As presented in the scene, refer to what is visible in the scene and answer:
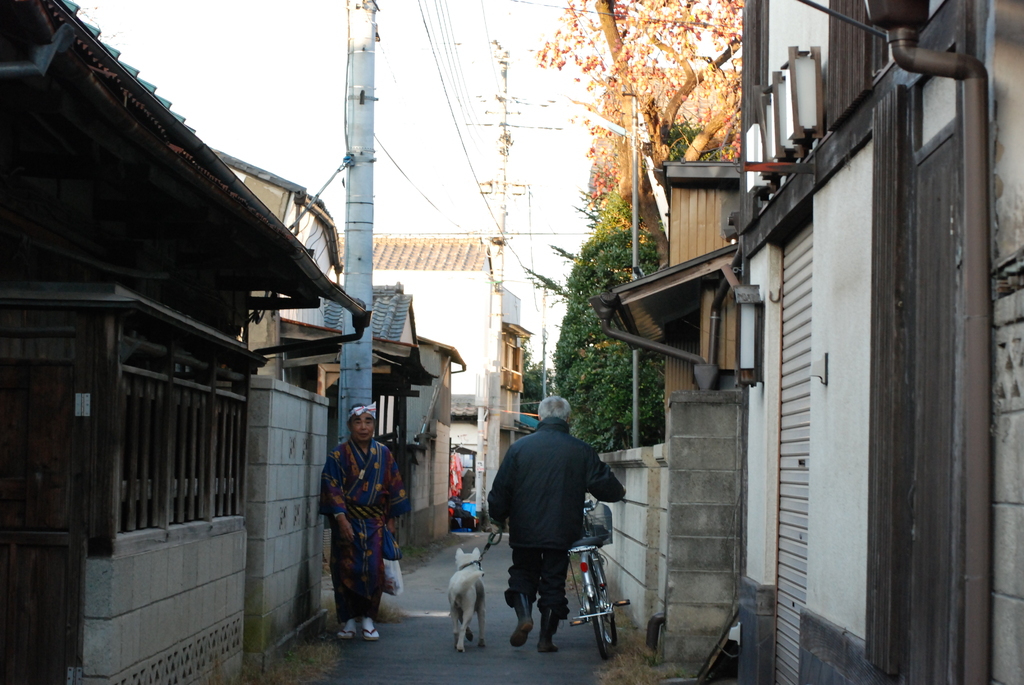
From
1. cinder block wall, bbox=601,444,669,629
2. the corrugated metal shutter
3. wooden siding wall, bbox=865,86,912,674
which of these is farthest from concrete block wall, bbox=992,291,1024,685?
cinder block wall, bbox=601,444,669,629

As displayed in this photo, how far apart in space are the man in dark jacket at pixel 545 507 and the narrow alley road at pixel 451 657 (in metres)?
0.41

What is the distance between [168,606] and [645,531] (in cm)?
497

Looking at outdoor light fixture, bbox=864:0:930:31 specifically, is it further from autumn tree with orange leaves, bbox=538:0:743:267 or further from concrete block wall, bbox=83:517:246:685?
autumn tree with orange leaves, bbox=538:0:743:267

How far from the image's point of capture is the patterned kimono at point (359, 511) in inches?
374

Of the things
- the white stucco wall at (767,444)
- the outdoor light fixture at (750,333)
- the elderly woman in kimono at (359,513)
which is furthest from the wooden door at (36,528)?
the outdoor light fixture at (750,333)

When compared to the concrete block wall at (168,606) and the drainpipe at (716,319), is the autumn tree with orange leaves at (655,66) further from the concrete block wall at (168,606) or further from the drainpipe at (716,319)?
the concrete block wall at (168,606)

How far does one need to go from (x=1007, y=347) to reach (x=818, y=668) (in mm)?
2957

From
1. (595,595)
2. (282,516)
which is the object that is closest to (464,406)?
(595,595)

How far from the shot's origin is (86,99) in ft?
14.8

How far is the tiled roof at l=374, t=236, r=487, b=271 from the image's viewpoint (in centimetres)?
4303

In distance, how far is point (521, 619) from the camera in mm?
9023

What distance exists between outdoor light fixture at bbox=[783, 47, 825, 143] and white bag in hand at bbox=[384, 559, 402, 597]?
18.4 feet

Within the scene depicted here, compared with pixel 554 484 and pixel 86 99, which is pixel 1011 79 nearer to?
pixel 86 99

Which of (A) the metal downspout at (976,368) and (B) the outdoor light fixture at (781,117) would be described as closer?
(A) the metal downspout at (976,368)
